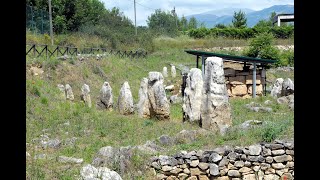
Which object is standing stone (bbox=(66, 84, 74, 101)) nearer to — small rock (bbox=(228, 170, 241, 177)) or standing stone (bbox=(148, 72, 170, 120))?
standing stone (bbox=(148, 72, 170, 120))

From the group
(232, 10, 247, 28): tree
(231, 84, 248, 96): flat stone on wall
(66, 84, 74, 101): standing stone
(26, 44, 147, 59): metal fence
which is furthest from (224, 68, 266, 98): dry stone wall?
(232, 10, 247, 28): tree

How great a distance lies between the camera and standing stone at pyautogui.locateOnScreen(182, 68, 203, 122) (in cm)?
1386

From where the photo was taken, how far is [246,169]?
28.9 ft

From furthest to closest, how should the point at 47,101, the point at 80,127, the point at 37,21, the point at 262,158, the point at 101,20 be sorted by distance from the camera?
the point at 101,20 → the point at 37,21 → the point at 47,101 → the point at 80,127 → the point at 262,158

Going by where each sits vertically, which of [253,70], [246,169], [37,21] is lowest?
[246,169]

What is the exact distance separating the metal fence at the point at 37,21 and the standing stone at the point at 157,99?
690 inches

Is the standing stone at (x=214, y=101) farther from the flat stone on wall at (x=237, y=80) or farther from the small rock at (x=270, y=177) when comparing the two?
the flat stone on wall at (x=237, y=80)

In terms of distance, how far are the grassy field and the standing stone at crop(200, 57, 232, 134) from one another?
485 mm

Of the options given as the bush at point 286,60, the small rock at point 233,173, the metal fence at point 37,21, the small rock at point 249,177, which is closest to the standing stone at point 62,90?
the small rock at point 233,173

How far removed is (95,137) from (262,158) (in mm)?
4660

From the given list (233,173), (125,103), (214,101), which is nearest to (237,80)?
(125,103)

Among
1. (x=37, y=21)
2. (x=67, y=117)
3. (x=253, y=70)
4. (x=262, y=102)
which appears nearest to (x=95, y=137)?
(x=67, y=117)

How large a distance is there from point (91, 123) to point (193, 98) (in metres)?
3.51

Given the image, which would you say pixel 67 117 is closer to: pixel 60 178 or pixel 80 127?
pixel 80 127
